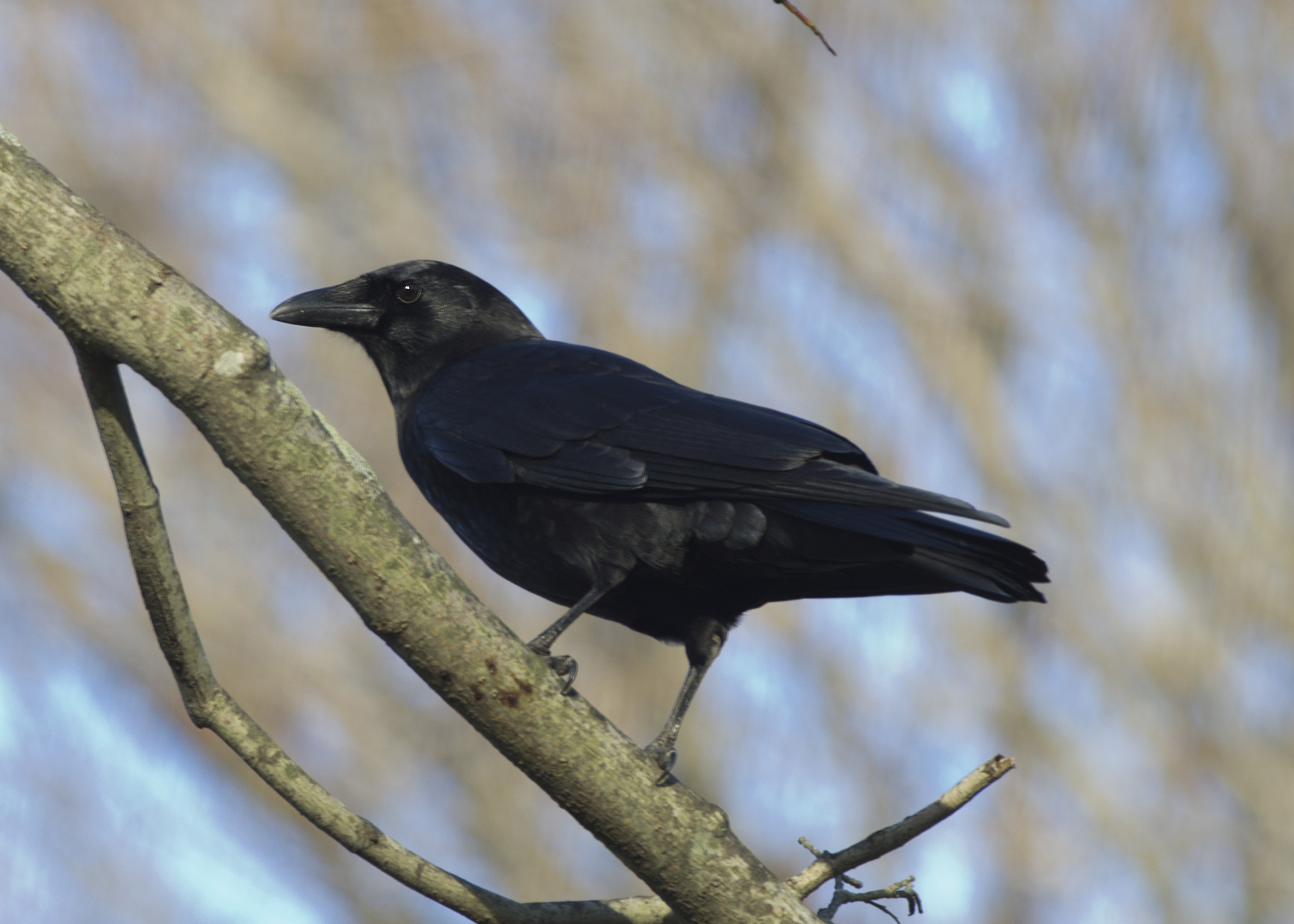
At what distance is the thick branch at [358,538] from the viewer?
6.56 feet

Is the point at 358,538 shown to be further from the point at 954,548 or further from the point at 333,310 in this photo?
the point at 333,310

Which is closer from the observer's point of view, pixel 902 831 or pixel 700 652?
pixel 902 831

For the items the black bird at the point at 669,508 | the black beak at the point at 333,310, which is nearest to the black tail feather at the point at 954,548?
the black bird at the point at 669,508

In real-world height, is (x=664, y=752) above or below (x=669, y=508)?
below

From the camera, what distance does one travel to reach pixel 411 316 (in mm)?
4176

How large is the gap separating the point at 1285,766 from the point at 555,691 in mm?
8088

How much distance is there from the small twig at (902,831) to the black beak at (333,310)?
7.47ft

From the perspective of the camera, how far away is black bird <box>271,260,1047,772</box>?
9.71 ft

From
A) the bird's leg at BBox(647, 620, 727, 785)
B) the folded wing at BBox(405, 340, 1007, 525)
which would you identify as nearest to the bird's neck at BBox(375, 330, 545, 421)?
the folded wing at BBox(405, 340, 1007, 525)

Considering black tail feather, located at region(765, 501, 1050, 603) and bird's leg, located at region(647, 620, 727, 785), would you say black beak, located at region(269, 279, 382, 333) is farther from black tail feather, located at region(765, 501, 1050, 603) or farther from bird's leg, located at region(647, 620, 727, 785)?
black tail feather, located at region(765, 501, 1050, 603)

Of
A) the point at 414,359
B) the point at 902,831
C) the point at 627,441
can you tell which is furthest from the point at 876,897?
the point at 414,359

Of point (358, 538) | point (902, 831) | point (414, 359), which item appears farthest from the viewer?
point (414, 359)

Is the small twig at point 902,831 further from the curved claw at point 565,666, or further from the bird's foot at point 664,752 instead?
the curved claw at point 565,666

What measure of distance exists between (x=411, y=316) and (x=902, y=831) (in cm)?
236
